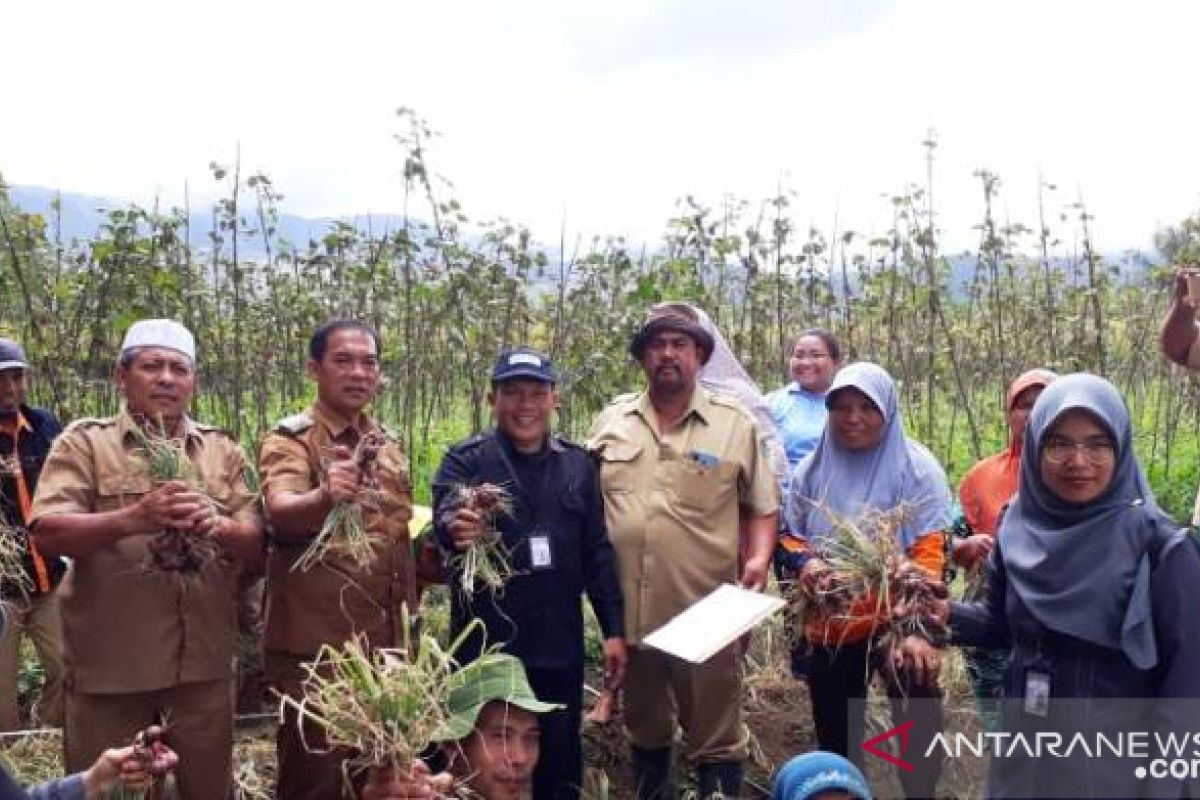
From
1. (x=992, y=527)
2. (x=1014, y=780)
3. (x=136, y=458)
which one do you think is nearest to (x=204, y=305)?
(x=136, y=458)

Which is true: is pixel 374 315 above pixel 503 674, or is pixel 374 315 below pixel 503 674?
above

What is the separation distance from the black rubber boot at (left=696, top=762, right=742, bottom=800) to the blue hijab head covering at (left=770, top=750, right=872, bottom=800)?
2.80 feet

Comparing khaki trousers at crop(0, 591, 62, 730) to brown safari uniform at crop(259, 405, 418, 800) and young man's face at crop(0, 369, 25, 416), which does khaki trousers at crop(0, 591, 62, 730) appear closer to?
young man's face at crop(0, 369, 25, 416)

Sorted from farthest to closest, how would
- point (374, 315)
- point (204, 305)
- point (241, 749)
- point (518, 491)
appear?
point (374, 315), point (204, 305), point (241, 749), point (518, 491)

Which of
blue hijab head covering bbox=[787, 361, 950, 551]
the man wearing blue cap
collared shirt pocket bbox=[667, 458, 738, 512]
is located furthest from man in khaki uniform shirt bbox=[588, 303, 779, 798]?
the man wearing blue cap

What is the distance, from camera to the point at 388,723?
2.12m

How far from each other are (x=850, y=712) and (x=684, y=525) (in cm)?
76

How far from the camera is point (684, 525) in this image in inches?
124

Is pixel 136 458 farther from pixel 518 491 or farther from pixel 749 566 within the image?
pixel 749 566

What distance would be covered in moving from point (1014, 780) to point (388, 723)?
1.36 meters

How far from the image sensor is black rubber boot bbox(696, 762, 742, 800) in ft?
10.7

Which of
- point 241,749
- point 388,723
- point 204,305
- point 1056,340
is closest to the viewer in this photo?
point 388,723

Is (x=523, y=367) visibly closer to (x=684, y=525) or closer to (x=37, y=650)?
(x=684, y=525)

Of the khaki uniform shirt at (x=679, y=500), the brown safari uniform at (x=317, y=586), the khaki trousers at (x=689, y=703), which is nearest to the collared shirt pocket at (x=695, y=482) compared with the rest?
the khaki uniform shirt at (x=679, y=500)
